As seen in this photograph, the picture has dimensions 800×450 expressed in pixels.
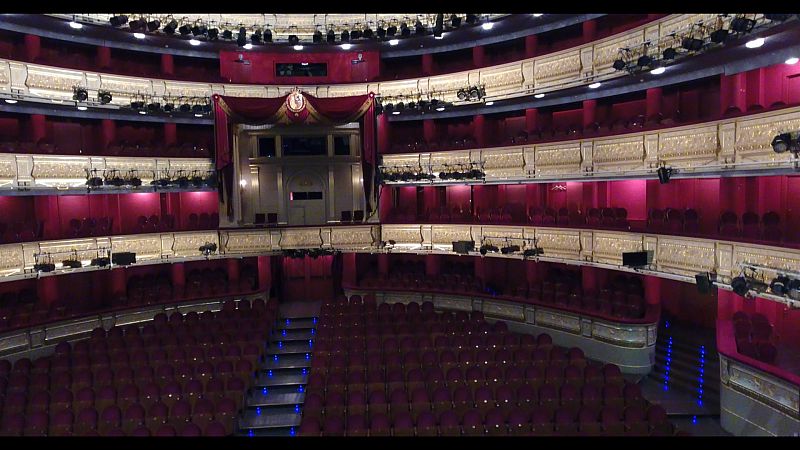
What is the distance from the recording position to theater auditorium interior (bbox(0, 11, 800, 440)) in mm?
9945

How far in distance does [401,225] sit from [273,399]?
7618 mm

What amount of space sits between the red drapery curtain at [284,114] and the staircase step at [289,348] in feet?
17.6

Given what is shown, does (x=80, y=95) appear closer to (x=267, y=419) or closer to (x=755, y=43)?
(x=267, y=419)

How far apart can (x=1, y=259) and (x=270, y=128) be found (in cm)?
914

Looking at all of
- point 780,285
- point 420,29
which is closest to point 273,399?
point 780,285

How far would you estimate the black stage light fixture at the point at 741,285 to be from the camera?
30.9 feet

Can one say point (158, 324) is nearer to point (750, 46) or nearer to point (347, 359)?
point (347, 359)

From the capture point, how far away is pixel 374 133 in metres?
18.1

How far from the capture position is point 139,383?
1096cm

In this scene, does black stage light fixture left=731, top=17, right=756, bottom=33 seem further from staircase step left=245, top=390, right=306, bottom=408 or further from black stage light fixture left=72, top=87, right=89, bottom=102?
black stage light fixture left=72, top=87, right=89, bottom=102

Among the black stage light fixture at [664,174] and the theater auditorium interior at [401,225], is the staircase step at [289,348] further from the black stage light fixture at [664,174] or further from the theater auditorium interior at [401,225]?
the black stage light fixture at [664,174]

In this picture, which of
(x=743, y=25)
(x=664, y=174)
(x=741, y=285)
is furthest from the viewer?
(x=664, y=174)

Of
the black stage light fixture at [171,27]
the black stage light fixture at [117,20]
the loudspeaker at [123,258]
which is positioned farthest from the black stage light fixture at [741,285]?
the black stage light fixture at [117,20]

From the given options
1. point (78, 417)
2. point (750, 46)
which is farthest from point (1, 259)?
point (750, 46)
